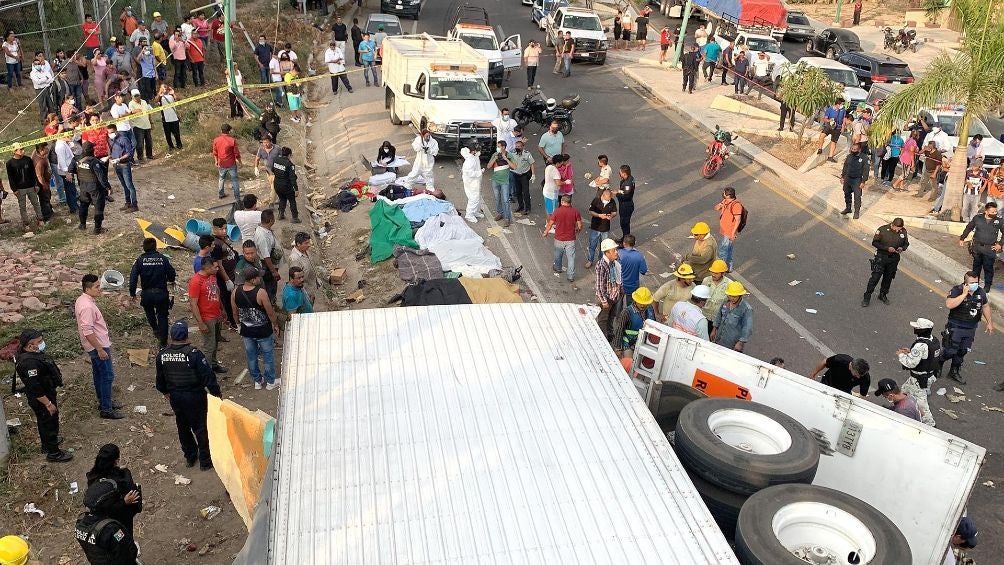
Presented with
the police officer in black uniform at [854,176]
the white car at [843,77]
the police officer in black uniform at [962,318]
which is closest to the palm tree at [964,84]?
the police officer in black uniform at [854,176]

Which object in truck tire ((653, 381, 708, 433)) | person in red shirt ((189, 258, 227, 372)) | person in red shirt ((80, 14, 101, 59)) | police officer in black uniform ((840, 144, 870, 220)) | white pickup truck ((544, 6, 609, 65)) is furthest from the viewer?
white pickup truck ((544, 6, 609, 65))

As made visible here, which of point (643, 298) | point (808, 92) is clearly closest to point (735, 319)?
point (643, 298)

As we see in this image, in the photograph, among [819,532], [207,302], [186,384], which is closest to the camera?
[819,532]

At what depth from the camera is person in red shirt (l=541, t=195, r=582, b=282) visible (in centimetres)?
1285

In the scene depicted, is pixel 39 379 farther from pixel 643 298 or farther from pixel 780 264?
pixel 780 264

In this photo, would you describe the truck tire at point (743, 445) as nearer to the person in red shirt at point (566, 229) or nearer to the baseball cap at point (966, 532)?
the baseball cap at point (966, 532)

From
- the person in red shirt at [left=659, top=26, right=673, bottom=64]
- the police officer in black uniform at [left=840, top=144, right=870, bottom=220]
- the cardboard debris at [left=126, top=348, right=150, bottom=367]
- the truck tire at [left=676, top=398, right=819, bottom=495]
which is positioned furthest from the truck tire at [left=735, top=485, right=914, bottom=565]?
the person in red shirt at [left=659, top=26, right=673, bottom=64]

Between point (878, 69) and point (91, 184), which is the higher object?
point (878, 69)

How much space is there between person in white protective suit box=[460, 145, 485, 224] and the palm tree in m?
7.88

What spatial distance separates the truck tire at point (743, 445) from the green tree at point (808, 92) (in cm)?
1539

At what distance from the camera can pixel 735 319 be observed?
9.77 metres

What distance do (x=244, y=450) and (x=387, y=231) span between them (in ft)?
23.3

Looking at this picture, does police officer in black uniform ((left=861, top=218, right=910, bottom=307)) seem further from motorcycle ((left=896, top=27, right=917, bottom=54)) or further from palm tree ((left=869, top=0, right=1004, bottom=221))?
motorcycle ((left=896, top=27, right=917, bottom=54))

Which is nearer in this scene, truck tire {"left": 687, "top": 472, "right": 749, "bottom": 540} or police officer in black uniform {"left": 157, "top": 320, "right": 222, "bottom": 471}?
truck tire {"left": 687, "top": 472, "right": 749, "bottom": 540}
